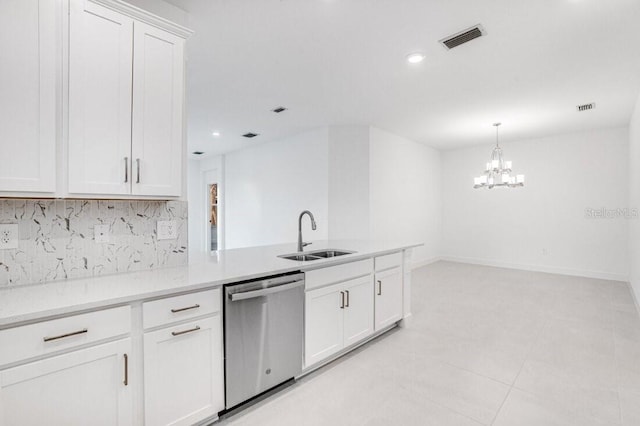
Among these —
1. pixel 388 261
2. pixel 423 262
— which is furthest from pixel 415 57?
pixel 423 262

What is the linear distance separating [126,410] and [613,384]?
3.15 m

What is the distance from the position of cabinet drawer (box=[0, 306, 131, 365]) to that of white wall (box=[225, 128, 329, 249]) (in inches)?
156

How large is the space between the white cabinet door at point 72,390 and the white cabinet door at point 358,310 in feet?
5.13

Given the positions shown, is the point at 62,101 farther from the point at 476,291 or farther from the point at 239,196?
the point at 239,196

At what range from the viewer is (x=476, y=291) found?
15.0 feet

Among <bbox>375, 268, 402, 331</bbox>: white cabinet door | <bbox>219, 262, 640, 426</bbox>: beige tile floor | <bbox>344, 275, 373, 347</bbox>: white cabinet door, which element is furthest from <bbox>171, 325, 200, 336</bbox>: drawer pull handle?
<bbox>375, 268, 402, 331</bbox>: white cabinet door

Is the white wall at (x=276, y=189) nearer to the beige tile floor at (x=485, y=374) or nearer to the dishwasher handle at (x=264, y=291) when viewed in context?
the beige tile floor at (x=485, y=374)

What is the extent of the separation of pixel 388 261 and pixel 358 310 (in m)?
0.61

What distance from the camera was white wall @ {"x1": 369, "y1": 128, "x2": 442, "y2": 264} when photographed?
5.38m

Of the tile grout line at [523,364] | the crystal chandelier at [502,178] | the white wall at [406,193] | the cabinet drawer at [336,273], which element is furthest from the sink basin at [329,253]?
the crystal chandelier at [502,178]

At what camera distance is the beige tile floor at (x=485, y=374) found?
1.86 metres

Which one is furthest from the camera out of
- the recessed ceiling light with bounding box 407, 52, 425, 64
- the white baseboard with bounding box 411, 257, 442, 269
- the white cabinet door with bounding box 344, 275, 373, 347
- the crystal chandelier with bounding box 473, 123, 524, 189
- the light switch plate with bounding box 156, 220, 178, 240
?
the white baseboard with bounding box 411, 257, 442, 269

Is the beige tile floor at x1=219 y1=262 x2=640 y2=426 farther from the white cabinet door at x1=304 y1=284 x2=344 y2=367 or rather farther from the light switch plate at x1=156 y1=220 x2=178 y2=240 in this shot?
the light switch plate at x1=156 y1=220 x2=178 y2=240

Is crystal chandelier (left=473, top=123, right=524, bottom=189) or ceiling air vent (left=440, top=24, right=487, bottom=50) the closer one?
ceiling air vent (left=440, top=24, right=487, bottom=50)
